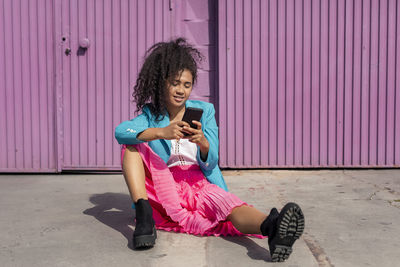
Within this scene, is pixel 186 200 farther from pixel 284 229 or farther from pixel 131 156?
pixel 284 229

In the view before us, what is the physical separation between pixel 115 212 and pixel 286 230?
1.33 metres

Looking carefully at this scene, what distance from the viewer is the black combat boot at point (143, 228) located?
1.95 meters

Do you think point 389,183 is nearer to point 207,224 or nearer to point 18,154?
point 207,224

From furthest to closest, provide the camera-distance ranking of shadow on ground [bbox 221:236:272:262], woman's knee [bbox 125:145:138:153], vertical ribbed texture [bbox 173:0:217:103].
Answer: vertical ribbed texture [bbox 173:0:217:103], woman's knee [bbox 125:145:138:153], shadow on ground [bbox 221:236:272:262]

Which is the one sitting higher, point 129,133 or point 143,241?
point 129,133

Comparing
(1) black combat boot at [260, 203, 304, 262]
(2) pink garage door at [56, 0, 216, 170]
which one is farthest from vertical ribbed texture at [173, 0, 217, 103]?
(1) black combat boot at [260, 203, 304, 262]

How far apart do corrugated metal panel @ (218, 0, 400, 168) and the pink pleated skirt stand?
6.19 ft

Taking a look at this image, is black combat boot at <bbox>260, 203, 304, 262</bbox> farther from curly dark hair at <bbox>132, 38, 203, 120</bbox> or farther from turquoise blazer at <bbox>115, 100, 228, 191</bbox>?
curly dark hair at <bbox>132, 38, 203, 120</bbox>

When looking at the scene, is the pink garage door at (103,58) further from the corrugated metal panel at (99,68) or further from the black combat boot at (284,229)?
the black combat boot at (284,229)

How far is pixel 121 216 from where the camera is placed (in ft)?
8.57

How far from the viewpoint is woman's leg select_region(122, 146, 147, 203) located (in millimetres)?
2121

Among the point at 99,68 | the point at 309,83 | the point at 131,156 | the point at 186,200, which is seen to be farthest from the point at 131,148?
the point at 309,83

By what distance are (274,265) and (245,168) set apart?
2464 millimetres

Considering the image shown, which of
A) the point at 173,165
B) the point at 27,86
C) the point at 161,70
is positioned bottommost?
the point at 173,165
